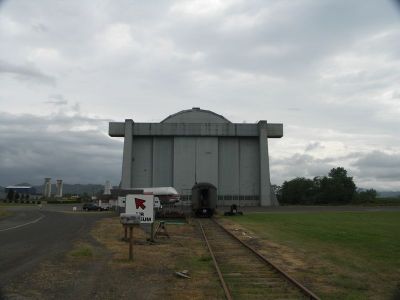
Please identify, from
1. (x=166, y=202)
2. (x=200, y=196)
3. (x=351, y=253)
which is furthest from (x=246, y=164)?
(x=351, y=253)

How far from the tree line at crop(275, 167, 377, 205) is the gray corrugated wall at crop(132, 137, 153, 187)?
59.6 metres

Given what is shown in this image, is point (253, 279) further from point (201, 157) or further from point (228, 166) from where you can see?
point (228, 166)

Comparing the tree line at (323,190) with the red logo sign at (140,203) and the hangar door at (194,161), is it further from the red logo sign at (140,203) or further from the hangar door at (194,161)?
the red logo sign at (140,203)

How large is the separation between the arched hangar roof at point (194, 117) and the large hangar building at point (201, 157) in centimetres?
365

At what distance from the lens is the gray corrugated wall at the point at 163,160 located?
65625mm

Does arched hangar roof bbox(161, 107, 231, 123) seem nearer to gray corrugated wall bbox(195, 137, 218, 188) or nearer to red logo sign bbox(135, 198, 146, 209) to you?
gray corrugated wall bbox(195, 137, 218, 188)

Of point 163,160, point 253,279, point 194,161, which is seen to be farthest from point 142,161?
point 253,279

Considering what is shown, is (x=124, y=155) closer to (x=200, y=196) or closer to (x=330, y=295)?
(x=200, y=196)

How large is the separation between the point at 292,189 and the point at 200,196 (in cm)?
10554

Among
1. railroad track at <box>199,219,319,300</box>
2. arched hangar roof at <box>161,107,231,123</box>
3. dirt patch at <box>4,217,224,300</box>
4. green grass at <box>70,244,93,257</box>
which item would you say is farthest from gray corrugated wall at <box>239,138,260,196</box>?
railroad track at <box>199,219,319,300</box>

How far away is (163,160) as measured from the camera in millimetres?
66312

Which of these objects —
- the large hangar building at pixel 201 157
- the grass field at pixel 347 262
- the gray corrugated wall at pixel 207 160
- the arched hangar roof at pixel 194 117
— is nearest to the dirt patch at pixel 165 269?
the grass field at pixel 347 262

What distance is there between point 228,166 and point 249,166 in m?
3.05

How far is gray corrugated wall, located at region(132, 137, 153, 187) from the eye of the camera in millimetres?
65750
